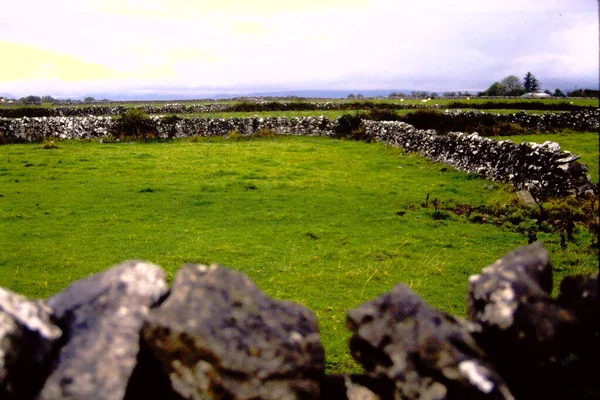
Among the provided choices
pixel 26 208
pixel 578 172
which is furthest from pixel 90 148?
pixel 578 172

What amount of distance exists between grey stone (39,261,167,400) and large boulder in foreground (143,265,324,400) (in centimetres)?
19

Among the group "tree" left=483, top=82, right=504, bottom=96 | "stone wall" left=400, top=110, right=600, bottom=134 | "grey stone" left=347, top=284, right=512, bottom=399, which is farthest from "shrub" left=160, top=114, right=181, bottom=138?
"tree" left=483, top=82, right=504, bottom=96

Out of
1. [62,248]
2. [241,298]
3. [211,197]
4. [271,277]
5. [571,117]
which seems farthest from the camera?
[571,117]

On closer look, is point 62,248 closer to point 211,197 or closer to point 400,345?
point 211,197

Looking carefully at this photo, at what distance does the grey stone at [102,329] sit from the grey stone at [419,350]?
1.47 metres

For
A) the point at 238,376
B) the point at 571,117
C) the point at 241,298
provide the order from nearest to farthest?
the point at 238,376
the point at 241,298
the point at 571,117

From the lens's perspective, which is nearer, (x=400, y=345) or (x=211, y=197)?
(x=400, y=345)

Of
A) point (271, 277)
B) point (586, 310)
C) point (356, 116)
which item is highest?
point (356, 116)

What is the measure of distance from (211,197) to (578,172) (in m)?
10.6

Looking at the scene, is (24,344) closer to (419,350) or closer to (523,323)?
(419,350)

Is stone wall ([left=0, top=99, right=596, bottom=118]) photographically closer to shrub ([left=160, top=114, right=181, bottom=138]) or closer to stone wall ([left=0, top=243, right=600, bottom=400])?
shrub ([left=160, top=114, right=181, bottom=138])

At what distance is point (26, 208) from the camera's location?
1448 centimetres

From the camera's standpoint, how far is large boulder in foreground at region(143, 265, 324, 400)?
10.6 feet

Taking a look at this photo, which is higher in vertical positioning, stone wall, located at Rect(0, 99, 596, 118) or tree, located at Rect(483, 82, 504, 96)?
tree, located at Rect(483, 82, 504, 96)
